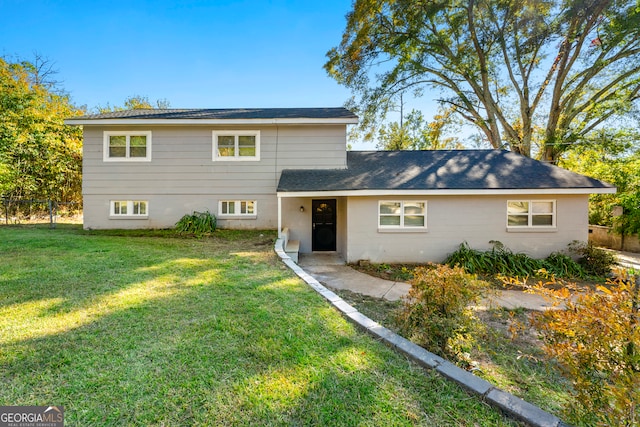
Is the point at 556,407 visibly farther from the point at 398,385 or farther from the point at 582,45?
the point at 582,45

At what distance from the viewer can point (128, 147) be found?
10.2 m

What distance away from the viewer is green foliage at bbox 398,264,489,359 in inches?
111

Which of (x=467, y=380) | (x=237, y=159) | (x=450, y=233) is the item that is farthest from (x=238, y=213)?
(x=467, y=380)

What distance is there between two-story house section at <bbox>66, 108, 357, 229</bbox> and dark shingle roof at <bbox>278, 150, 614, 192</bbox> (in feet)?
3.59

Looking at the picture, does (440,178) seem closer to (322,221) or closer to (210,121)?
(322,221)

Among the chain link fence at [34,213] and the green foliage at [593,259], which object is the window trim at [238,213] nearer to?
the chain link fence at [34,213]

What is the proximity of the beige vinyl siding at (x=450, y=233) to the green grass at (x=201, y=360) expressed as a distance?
13.5 ft

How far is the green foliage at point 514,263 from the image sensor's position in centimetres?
746

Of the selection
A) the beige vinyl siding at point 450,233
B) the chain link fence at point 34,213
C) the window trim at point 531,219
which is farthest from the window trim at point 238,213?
the window trim at point 531,219

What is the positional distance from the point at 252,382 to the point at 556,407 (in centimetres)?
252

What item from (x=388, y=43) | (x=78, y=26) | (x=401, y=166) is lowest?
(x=401, y=166)

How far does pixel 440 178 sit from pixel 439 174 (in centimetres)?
37

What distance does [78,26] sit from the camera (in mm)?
12484

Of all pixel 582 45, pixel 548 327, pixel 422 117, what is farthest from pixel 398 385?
pixel 422 117
